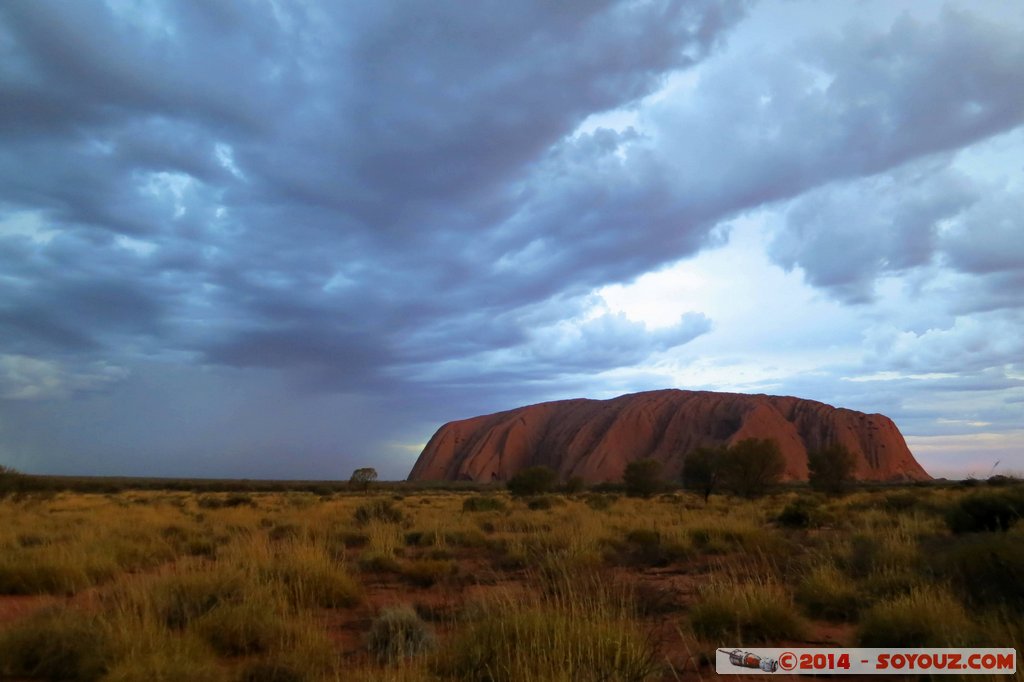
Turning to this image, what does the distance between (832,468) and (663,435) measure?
50.7 metres

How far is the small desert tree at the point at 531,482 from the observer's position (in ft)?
149

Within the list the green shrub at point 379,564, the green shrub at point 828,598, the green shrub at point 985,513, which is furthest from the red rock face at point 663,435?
the green shrub at point 828,598

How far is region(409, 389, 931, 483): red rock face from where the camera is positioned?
90688mm

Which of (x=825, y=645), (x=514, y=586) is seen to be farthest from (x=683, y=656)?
(x=514, y=586)

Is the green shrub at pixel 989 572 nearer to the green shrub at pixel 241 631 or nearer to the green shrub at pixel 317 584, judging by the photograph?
the green shrub at pixel 241 631

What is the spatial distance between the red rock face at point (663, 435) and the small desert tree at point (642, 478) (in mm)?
37501

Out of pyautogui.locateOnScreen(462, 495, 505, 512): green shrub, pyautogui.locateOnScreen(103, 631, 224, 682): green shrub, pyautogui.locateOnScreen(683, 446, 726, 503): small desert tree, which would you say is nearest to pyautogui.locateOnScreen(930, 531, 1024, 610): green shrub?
pyautogui.locateOnScreen(103, 631, 224, 682): green shrub

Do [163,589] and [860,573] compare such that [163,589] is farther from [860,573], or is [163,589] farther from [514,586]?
[860,573]

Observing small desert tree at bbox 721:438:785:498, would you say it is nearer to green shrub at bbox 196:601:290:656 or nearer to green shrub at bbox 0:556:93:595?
green shrub at bbox 0:556:93:595

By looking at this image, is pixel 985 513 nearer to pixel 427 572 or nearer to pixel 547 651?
pixel 427 572

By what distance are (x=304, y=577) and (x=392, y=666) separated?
3743 mm

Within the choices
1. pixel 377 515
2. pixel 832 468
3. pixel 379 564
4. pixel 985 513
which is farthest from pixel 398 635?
pixel 832 468

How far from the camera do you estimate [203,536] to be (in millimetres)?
14547

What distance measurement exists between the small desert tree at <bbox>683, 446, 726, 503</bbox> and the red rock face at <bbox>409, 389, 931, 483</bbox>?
114ft
